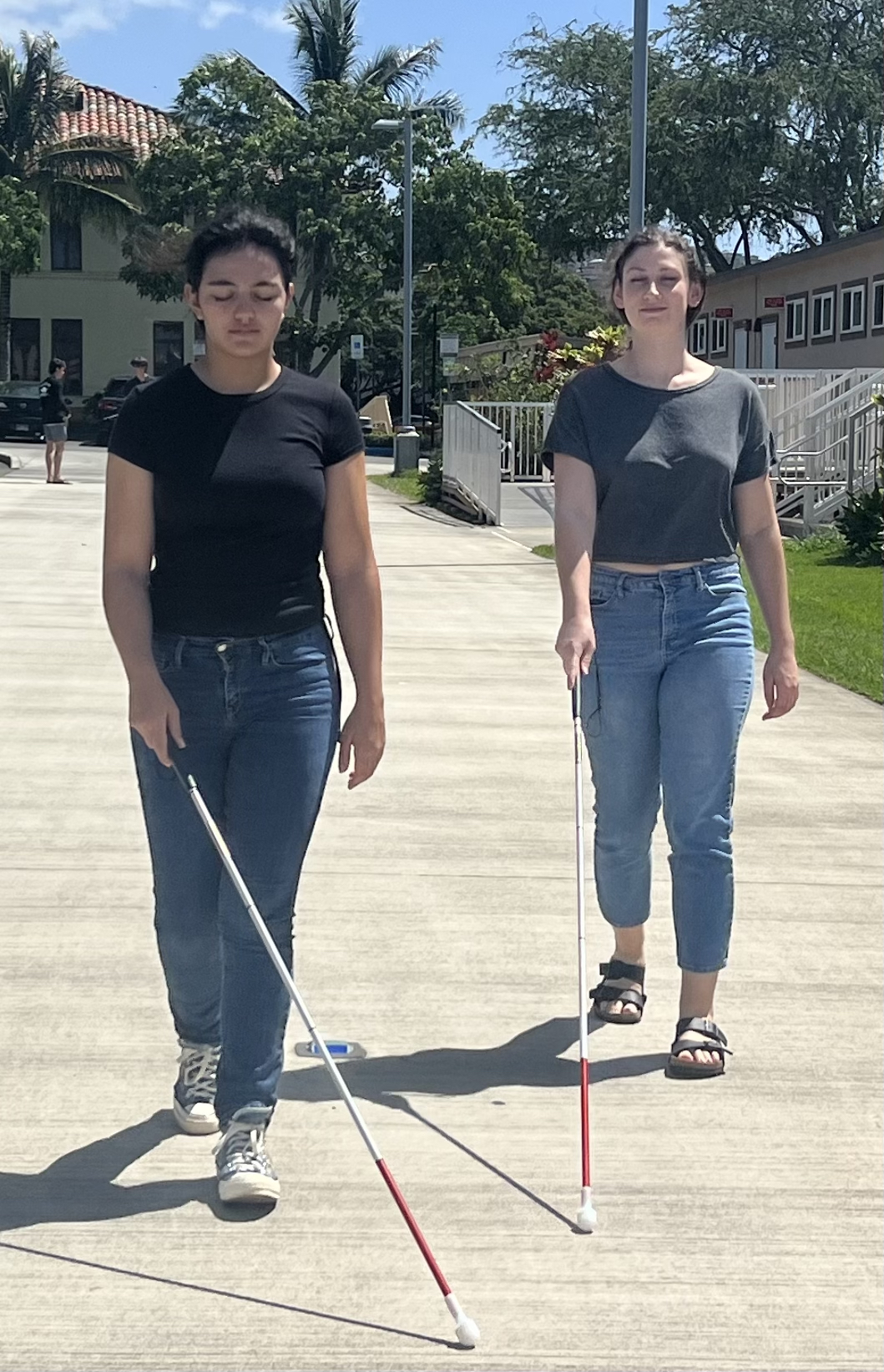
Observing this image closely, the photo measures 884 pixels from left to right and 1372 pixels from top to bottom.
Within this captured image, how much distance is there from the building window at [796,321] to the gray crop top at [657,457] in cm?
3079

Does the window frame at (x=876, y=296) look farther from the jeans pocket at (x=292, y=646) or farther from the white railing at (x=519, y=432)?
the jeans pocket at (x=292, y=646)

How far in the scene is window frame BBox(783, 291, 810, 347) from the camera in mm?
34250

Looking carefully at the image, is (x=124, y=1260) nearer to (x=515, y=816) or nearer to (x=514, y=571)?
(x=515, y=816)

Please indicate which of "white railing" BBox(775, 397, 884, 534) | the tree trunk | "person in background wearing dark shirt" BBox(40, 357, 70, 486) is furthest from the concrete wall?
"white railing" BBox(775, 397, 884, 534)

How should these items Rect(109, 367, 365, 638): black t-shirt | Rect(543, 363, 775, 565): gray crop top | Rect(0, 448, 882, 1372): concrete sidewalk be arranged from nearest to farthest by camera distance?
Rect(0, 448, 882, 1372): concrete sidewalk < Rect(109, 367, 365, 638): black t-shirt < Rect(543, 363, 775, 565): gray crop top

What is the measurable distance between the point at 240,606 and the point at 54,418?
2432 centimetres

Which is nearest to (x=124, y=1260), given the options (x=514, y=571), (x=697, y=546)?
(x=697, y=546)

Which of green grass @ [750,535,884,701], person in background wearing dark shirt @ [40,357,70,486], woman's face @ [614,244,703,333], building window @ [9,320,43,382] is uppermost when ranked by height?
building window @ [9,320,43,382]

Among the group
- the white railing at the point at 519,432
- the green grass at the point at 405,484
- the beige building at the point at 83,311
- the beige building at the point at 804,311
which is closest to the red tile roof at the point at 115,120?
the beige building at the point at 83,311

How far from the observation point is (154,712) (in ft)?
12.3

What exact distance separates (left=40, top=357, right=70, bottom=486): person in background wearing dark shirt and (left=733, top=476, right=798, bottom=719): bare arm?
Answer: 72.9 feet

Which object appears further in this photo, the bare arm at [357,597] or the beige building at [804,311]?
the beige building at [804,311]

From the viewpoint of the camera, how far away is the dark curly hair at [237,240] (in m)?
3.82

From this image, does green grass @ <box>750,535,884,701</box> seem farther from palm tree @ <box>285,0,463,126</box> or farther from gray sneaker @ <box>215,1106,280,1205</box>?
palm tree @ <box>285,0,463,126</box>
